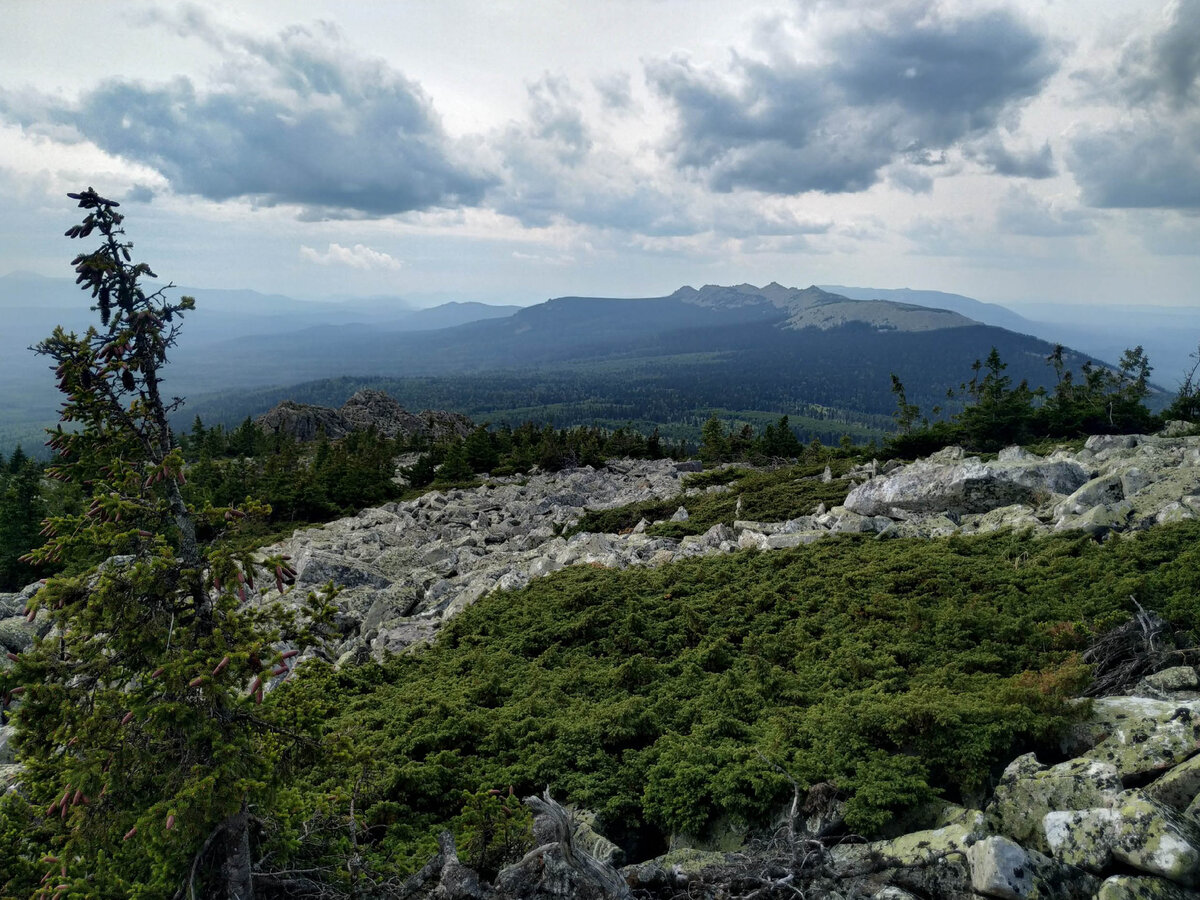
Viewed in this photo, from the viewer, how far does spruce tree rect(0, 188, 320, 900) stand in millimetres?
5266

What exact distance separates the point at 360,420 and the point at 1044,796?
115 metres

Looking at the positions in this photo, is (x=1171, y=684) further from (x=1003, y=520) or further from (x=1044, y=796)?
(x=1003, y=520)

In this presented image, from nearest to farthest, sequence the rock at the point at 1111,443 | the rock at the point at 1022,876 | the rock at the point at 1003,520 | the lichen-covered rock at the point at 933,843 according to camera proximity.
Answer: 1. the rock at the point at 1022,876
2. the lichen-covered rock at the point at 933,843
3. the rock at the point at 1003,520
4. the rock at the point at 1111,443

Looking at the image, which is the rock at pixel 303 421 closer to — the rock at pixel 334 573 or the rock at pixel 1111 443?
the rock at pixel 334 573

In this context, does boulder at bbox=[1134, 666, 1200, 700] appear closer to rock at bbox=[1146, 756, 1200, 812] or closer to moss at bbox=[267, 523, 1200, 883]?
moss at bbox=[267, 523, 1200, 883]

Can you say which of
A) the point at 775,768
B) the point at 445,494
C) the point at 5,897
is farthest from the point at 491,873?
the point at 445,494

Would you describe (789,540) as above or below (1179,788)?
below

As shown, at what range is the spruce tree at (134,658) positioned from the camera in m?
5.27

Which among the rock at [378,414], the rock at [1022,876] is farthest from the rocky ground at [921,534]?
the rock at [378,414]

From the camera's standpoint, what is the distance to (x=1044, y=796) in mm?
6414

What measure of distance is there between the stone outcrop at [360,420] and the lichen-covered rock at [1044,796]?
8580cm

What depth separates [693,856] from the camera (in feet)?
23.2

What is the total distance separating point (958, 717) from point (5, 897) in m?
9.96

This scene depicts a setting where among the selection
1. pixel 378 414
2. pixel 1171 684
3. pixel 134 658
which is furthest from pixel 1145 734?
pixel 378 414
